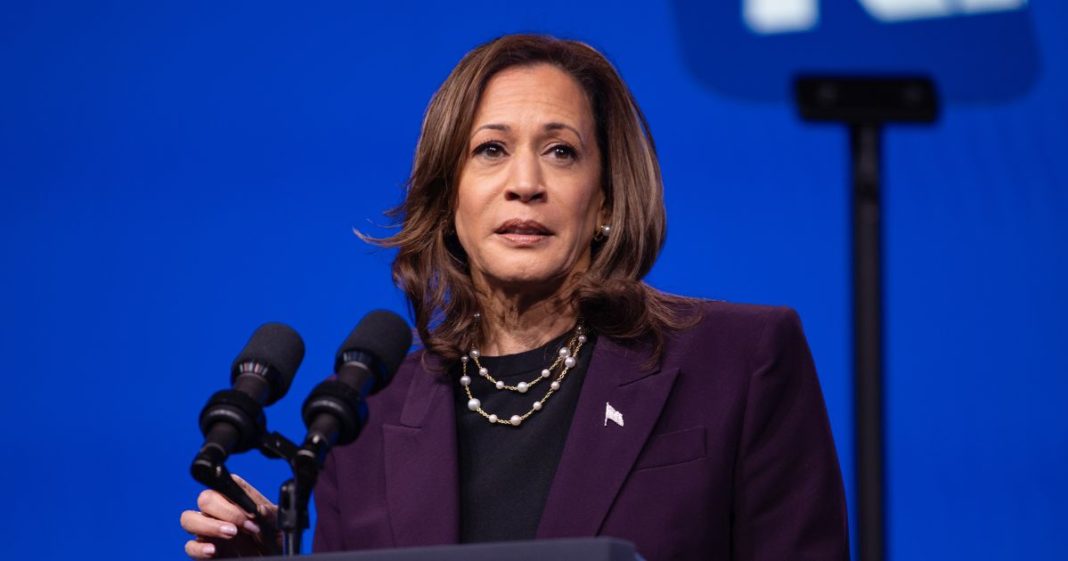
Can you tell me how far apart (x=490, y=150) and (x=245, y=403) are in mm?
896

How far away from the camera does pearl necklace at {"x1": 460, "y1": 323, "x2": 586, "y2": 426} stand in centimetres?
225

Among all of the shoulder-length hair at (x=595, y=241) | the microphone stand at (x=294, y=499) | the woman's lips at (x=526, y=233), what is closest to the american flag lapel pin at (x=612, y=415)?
the shoulder-length hair at (x=595, y=241)

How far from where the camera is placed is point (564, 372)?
228cm

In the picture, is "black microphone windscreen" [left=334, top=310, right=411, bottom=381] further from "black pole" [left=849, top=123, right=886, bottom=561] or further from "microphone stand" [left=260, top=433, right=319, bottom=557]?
"black pole" [left=849, top=123, right=886, bottom=561]

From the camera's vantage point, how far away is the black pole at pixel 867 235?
137 centimetres

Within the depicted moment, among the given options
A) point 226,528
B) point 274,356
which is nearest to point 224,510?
point 226,528

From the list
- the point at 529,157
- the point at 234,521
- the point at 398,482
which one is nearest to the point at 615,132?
the point at 529,157

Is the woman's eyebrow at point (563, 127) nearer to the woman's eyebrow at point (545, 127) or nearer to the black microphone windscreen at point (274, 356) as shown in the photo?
the woman's eyebrow at point (545, 127)

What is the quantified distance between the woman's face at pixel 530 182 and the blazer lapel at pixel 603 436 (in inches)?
7.3

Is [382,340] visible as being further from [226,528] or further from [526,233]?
[526,233]

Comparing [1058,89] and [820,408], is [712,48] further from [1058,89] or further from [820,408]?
[820,408]

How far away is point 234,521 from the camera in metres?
1.73

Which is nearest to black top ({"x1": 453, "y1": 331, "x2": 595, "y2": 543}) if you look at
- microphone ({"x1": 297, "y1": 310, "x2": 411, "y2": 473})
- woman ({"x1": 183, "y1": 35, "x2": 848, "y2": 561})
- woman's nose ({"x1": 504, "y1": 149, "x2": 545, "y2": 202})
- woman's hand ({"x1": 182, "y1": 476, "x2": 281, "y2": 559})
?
woman ({"x1": 183, "y1": 35, "x2": 848, "y2": 561})

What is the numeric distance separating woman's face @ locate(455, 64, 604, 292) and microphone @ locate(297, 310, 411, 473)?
0.58 metres
